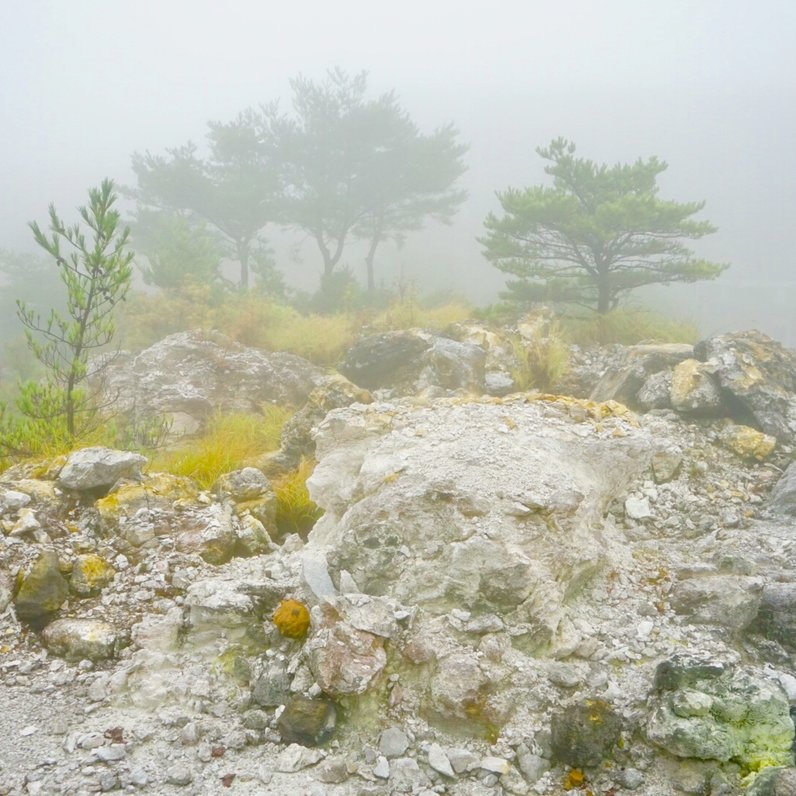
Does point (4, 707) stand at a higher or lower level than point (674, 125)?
lower

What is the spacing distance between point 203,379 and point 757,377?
784cm

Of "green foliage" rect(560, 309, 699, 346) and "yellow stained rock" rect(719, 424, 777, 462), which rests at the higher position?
"green foliage" rect(560, 309, 699, 346)

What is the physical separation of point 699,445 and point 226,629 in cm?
500

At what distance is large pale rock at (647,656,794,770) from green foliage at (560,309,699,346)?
7556 millimetres

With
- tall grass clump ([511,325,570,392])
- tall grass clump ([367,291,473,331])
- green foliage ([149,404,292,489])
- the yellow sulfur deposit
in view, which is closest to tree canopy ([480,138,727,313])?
tall grass clump ([367,291,473,331])

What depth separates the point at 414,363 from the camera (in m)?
8.38

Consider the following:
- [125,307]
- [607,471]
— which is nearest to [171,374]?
[125,307]

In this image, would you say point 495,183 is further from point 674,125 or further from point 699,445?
point 699,445

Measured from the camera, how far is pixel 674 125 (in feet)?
185

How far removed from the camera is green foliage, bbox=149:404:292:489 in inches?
202

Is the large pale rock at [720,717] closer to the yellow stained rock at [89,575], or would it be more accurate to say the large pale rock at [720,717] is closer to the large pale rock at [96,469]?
the yellow stained rock at [89,575]

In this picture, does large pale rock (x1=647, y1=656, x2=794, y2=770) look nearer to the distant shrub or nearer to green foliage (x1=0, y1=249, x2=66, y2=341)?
the distant shrub

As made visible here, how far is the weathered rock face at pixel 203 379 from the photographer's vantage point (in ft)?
27.8

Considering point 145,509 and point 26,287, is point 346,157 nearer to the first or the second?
point 26,287
